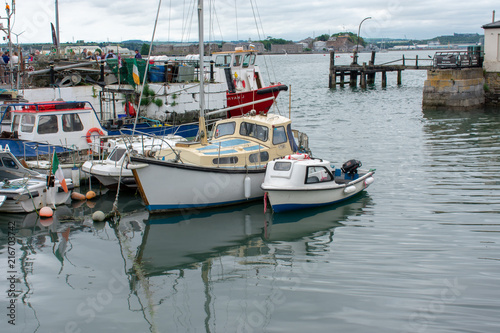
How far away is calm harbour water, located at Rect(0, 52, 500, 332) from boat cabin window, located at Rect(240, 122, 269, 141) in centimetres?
231

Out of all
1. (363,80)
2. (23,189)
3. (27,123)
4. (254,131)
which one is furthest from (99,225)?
(363,80)

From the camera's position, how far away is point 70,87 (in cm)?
2427

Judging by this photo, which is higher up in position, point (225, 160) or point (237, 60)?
point (237, 60)

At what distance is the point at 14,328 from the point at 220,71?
22.8 m

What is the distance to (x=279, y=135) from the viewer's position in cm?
1686

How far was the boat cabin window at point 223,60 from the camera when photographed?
31.0 metres

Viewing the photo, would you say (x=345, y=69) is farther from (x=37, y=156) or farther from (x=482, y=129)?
(x=37, y=156)

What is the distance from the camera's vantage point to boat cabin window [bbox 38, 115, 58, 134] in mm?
18625

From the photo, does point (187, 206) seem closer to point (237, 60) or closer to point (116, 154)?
point (116, 154)

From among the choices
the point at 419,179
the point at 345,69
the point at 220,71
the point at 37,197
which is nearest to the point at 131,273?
the point at 37,197

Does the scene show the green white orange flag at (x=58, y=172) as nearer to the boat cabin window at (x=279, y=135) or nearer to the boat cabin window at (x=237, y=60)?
the boat cabin window at (x=279, y=135)

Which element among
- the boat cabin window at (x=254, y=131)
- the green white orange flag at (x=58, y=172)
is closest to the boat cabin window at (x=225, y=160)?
the boat cabin window at (x=254, y=131)

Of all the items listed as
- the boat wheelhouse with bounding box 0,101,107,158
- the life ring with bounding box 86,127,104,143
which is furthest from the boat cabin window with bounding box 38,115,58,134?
the life ring with bounding box 86,127,104,143

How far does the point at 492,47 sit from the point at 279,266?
3099 cm
